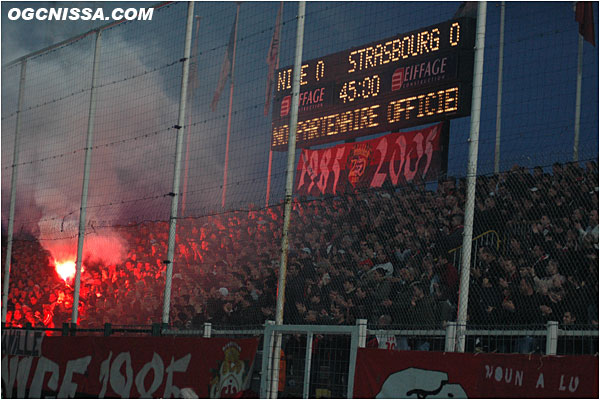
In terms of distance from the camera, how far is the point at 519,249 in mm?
8773

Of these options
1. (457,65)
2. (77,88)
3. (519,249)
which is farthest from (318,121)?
(519,249)

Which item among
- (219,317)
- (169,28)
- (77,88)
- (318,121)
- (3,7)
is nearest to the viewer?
(219,317)

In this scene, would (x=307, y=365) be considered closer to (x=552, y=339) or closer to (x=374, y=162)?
(x=552, y=339)

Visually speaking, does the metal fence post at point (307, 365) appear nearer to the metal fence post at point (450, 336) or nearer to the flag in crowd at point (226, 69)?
the metal fence post at point (450, 336)

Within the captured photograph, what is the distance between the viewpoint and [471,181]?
8656mm

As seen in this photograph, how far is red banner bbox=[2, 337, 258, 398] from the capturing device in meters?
10.0

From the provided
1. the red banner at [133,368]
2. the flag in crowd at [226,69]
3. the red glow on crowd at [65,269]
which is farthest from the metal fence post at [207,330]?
the red glow on crowd at [65,269]

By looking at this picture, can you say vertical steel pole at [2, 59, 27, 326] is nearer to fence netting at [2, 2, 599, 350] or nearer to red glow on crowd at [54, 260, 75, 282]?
fence netting at [2, 2, 599, 350]

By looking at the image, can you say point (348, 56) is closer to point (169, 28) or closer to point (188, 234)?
point (169, 28)

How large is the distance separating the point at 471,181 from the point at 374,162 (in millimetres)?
8271

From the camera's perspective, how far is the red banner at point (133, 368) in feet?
32.9

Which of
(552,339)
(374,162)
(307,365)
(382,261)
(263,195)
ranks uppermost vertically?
(374,162)

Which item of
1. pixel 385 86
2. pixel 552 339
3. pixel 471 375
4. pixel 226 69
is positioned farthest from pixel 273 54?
pixel 552 339

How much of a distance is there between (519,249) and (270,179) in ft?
10.7
